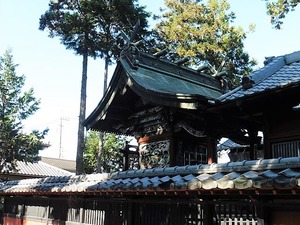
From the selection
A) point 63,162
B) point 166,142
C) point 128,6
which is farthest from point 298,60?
point 63,162

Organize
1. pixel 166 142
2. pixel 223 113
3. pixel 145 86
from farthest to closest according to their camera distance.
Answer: pixel 166 142 → pixel 145 86 → pixel 223 113

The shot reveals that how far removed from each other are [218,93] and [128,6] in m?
10.5

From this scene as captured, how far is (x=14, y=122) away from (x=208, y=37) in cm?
1557

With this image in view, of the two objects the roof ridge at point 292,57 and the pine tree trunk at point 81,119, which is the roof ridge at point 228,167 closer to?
the roof ridge at point 292,57

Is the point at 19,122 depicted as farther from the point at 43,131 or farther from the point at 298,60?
the point at 298,60

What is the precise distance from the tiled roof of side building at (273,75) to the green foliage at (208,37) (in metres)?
15.3

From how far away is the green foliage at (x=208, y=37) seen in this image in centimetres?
2716

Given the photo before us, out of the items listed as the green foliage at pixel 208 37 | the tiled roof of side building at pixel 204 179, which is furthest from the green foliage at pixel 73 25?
the tiled roof of side building at pixel 204 179

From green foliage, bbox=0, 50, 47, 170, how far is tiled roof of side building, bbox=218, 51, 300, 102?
15.1 metres

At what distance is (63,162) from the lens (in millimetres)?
49969

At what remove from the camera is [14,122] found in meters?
21.6

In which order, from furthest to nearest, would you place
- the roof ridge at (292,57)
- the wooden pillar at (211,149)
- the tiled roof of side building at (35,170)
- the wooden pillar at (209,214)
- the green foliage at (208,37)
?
1. the tiled roof of side building at (35,170)
2. the green foliage at (208,37)
3. the roof ridge at (292,57)
4. the wooden pillar at (211,149)
5. the wooden pillar at (209,214)

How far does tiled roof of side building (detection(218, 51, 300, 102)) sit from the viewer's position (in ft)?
30.6

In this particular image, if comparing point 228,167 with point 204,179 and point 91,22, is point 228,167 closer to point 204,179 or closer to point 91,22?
point 204,179
